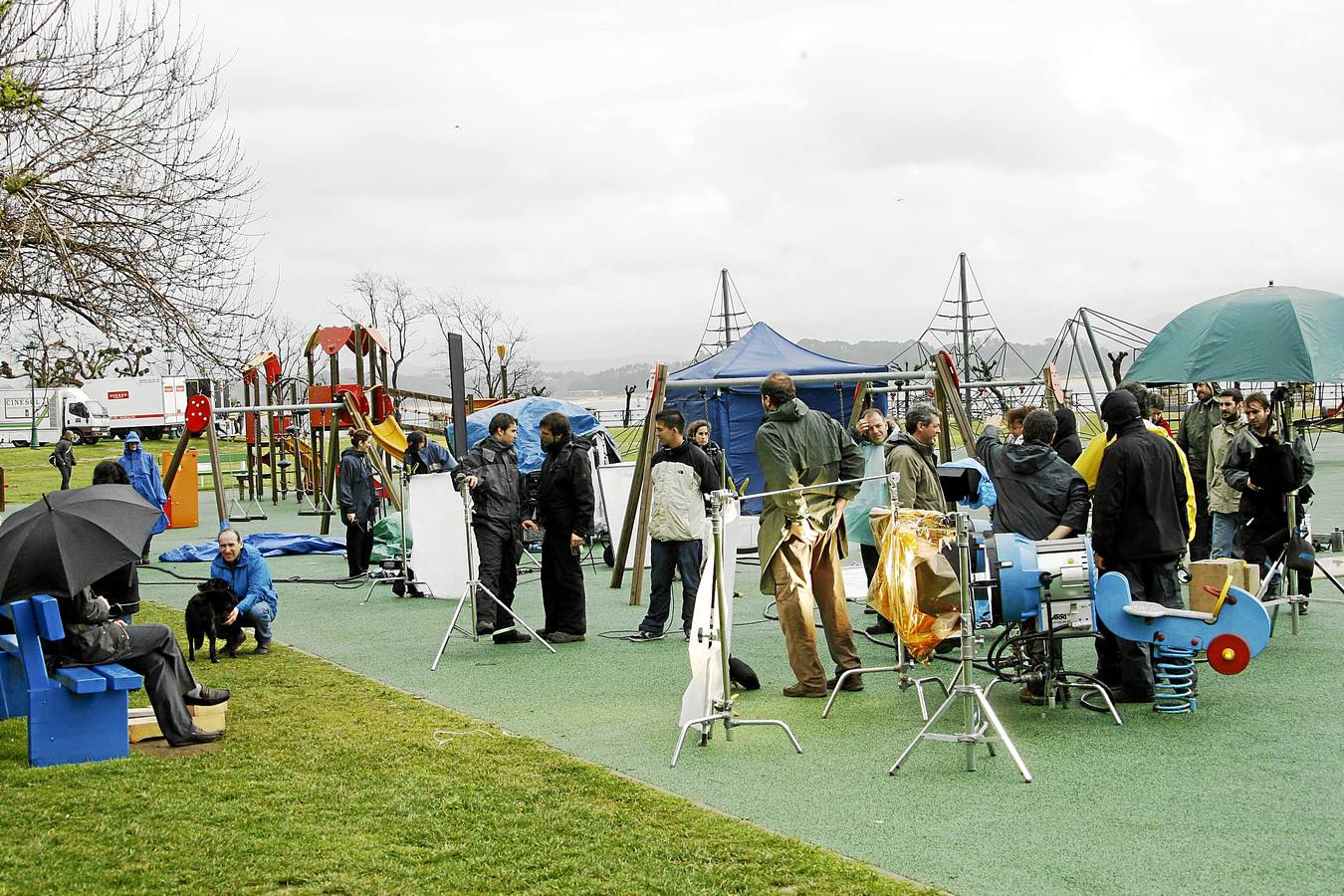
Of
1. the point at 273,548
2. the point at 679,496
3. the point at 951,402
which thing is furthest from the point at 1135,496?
the point at 273,548

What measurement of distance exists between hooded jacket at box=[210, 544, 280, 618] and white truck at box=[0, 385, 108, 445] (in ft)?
142

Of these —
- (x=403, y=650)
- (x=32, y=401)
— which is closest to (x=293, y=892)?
(x=403, y=650)

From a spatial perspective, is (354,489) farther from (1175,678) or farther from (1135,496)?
(1175,678)

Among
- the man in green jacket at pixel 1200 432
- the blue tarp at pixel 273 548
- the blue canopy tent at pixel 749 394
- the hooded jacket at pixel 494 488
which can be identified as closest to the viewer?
the hooded jacket at pixel 494 488

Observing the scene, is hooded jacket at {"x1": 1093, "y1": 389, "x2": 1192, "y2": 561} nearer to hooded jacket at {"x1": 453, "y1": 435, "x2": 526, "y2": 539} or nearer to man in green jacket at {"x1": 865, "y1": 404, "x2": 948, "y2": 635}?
man in green jacket at {"x1": 865, "y1": 404, "x2": 948, "y2": 635}

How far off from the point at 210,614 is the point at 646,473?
12.8 feet

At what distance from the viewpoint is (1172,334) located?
988cm

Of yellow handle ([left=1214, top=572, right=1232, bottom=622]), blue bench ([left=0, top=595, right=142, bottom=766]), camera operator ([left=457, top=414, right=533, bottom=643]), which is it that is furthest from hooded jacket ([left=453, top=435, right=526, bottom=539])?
yellow handle ([left=1214, top=572, right=1232, bottom=622])

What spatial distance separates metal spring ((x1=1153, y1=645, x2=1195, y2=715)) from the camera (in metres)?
6.80

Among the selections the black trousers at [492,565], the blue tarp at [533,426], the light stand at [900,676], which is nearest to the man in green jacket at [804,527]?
the light stand at [900,676]

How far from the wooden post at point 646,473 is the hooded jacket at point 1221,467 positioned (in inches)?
188

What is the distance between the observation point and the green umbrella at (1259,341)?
895 centimetres

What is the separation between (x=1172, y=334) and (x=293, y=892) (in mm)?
7806

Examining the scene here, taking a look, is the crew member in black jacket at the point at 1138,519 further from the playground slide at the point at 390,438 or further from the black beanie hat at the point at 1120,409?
the playground slide at the point at 390,438
